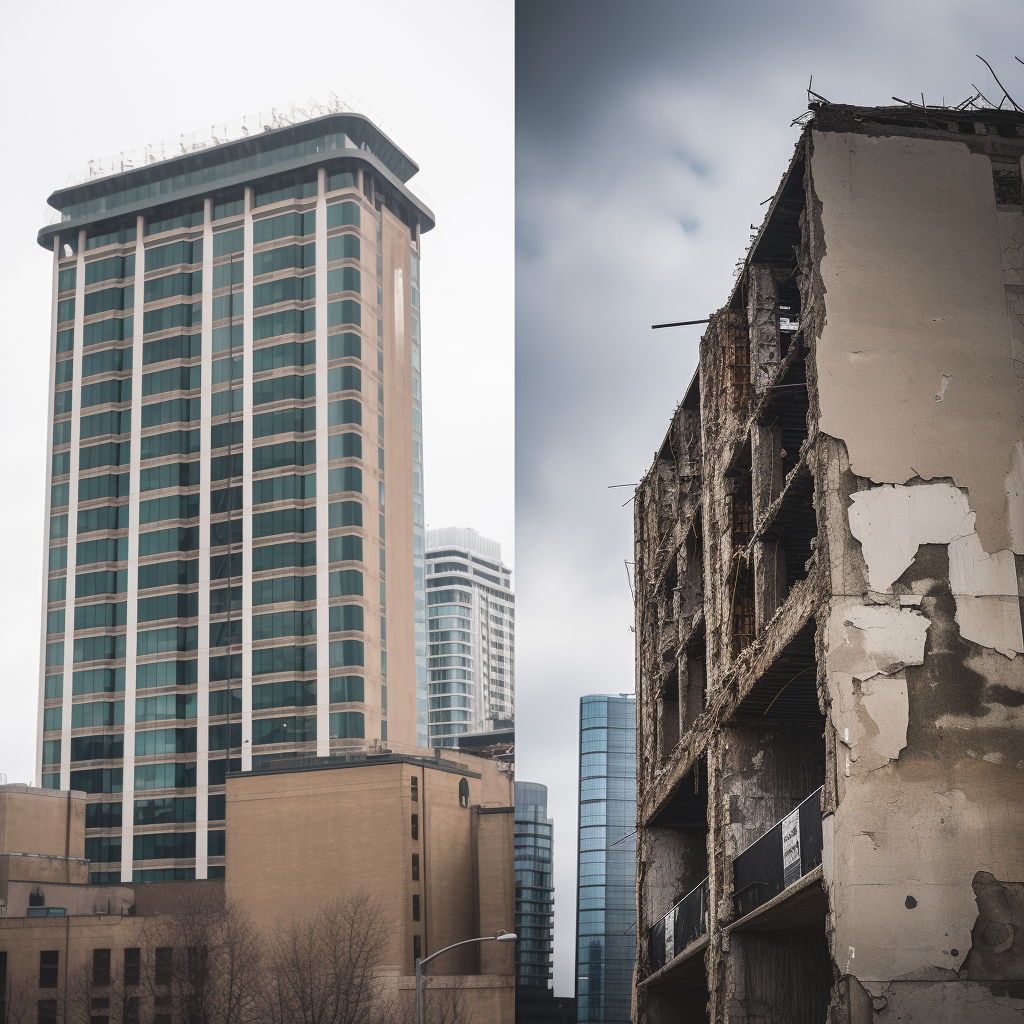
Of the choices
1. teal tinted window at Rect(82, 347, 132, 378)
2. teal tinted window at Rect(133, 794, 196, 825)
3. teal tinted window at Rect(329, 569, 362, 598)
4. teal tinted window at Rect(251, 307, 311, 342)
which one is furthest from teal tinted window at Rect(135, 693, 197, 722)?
teal tinted window at Rect(251, 307, 311, 342)

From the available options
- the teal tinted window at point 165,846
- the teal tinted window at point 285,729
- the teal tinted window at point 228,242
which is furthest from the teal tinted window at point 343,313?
the teal tinted window at point 165,846

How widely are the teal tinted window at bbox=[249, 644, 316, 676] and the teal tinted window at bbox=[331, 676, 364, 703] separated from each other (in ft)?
6.80

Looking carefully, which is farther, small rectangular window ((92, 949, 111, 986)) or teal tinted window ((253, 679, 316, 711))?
teal tinted window ((253, 679, 316, 711))

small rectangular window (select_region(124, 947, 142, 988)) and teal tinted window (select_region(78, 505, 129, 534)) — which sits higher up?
teal tinted window (select_region(78, 505, 129, 534))

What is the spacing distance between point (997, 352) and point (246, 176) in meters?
89.9

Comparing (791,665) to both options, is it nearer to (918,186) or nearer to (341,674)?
(918,186)

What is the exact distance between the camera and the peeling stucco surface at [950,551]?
18500mm

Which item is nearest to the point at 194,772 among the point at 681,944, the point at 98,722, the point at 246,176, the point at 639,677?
the point at 98,722

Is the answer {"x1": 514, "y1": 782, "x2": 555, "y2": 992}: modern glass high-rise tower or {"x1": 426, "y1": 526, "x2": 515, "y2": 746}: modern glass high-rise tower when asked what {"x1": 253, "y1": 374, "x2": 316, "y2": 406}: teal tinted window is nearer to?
{"x1": 514, "y1": 782, "x2": 555, "y2": 992}: modern glass high-rise tower

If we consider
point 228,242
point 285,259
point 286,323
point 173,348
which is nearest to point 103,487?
point 173,348

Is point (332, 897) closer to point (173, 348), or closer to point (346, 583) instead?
point (346, 583)

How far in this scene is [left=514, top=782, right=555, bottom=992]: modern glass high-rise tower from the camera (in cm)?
14225

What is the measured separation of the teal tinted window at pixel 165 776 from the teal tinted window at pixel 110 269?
39.1 meters

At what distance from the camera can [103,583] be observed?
9825 centimetres
